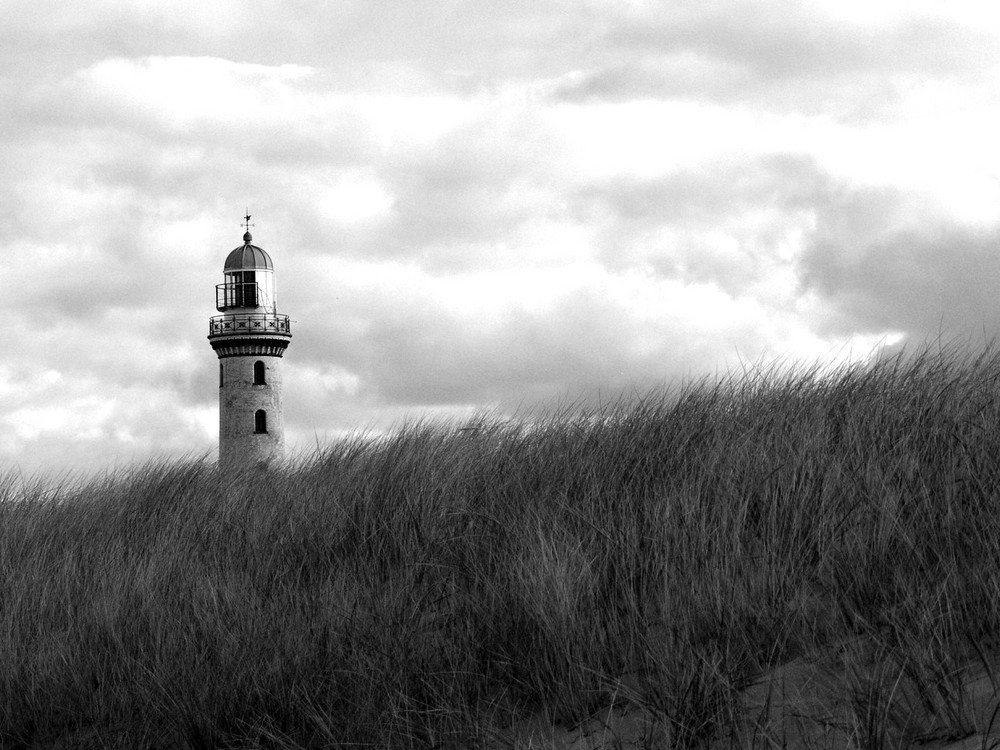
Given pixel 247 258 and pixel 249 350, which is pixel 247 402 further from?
pixel 247 258

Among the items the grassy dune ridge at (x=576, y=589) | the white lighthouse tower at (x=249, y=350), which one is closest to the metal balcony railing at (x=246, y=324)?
the white lighthouse tower at (x=249, y=350)

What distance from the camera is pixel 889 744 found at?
8.19 ft

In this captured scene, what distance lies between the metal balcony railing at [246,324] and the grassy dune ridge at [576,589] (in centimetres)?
3401

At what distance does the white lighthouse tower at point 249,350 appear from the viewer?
39.6m

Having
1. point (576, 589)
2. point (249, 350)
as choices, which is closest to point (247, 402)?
point (249, 350)

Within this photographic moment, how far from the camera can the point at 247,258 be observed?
4062 cm

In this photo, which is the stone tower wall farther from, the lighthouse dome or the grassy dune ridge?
the grassy dune ridge

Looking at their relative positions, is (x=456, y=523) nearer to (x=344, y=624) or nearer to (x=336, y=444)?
(x=344, y=624)

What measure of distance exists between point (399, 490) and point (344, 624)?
1563 mm

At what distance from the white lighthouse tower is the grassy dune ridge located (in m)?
34.1

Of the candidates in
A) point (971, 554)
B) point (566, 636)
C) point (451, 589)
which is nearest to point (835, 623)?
point (971, 554)

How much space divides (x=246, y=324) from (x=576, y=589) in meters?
37.2

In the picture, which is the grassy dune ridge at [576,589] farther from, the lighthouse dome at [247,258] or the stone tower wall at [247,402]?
the lighthouse dome at [247,258]

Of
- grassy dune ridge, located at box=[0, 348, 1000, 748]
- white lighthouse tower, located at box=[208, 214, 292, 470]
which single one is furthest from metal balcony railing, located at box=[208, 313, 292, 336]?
grassy dune ridge, located at box=[0, 348, 1000, 748]
